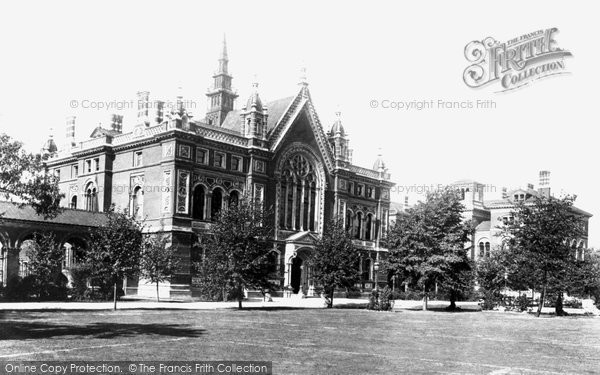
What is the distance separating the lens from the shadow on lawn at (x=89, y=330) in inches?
748

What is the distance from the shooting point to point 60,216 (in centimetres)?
4609

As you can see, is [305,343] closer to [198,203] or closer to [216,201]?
[198,203]

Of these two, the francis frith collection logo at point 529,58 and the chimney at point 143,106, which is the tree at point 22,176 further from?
the chimney at point 143,106

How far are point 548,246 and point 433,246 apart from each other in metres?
7.66

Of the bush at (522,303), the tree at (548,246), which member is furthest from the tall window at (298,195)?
the tree at (548,246)

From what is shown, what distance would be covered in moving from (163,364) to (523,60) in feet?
46.6

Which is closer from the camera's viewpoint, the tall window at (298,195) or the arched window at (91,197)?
the arched window at (91,197)

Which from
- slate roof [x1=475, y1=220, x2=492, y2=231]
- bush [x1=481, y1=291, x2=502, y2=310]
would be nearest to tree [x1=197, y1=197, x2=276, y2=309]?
bush [x1=481, y1=291, x2=502, y2=310]

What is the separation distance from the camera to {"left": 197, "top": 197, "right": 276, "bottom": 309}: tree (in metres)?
37.5

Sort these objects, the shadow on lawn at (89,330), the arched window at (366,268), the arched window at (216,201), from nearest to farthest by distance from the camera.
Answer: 1. the shadow on lawn at (89,330)
2. the arched window at (216,201)
3. the arched window at (366,268)

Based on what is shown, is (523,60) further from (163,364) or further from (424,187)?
(424,187)

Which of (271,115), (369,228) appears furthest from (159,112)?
(369,228)

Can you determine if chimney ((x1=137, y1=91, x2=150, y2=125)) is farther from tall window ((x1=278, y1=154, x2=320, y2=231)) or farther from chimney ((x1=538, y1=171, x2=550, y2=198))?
chimney ((x1=538, y1=171, x2=550, y2=198))

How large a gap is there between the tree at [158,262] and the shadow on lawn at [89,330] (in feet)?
62.3
